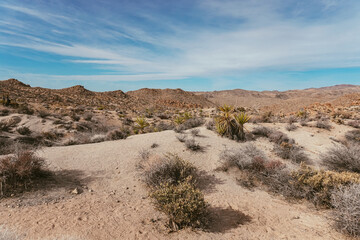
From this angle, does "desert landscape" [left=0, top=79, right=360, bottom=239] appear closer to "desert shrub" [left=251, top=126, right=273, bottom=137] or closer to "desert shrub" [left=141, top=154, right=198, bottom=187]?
"desert shrub" [left=141, top=154, right=198, bottom=187]

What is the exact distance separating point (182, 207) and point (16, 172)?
402 centimetres

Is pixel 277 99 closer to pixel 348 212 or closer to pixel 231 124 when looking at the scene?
pixel 231 124

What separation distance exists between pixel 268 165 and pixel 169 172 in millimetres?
3149

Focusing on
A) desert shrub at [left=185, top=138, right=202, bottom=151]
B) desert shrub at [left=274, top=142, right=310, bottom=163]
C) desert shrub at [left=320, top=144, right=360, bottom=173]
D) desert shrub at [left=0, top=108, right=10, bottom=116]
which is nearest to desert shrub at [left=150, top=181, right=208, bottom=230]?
desert shrub at [left=185, top=138, right=202, bottom=151]

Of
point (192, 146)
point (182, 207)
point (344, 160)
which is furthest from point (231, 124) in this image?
point (182, 207)

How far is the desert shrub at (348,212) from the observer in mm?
3188

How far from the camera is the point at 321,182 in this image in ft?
14.4

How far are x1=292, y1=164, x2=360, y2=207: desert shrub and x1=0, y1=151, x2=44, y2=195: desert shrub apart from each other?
6.70 metres

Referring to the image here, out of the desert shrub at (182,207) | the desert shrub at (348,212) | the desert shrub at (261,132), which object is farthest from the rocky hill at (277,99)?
the desert shrub at (182,207)

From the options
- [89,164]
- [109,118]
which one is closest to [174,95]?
[109,118]

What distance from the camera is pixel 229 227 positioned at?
3686 millimetres

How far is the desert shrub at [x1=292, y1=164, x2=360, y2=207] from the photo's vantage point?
4.20 m

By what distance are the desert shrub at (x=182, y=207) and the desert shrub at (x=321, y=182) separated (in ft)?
9.12

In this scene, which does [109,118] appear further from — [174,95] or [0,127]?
[174,95]
